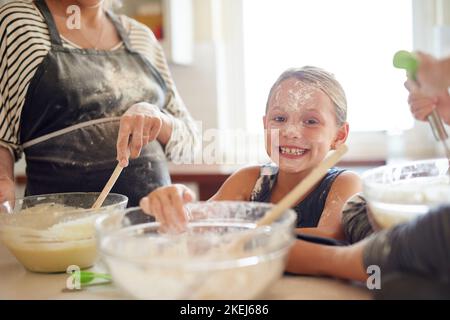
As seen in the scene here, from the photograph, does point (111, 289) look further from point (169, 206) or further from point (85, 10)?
point (85, 10)

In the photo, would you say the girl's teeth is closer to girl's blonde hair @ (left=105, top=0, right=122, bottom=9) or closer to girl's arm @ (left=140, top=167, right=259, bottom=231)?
girl's arm @ (left=140, top=167, right=259, bottom=231)

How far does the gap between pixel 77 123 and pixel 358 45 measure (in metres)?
1.62

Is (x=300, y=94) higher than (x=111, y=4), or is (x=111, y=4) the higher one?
(x=111, y=4)

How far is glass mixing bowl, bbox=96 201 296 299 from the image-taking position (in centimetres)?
54

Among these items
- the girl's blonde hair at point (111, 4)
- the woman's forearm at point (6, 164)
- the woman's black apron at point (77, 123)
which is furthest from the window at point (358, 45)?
the woman's forearm at point (6, 164)

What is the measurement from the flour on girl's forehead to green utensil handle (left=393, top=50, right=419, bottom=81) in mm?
405

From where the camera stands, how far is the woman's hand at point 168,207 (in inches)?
28.3

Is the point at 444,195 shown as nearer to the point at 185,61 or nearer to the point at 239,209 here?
the point at 239,209

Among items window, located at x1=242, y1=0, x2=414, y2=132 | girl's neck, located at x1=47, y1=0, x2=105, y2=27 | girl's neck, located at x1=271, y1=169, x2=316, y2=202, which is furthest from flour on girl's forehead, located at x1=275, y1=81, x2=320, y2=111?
window, located at x1=242, y1=0, x2=414, y2=132

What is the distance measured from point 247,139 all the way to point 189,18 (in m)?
0.68

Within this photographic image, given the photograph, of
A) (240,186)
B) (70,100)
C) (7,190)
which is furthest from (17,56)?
(240,186)

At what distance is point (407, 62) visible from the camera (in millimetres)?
609

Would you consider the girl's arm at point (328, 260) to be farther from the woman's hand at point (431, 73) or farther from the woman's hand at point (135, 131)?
the woman's hand at point (135, 131)

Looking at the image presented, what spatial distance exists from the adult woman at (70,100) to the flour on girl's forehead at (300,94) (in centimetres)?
29
